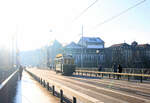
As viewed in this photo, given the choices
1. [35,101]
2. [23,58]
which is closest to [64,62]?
[35,101]

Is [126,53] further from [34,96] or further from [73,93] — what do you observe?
[73,93]

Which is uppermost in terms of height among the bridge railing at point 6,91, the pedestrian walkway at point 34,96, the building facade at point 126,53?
the building facade at point 126,53

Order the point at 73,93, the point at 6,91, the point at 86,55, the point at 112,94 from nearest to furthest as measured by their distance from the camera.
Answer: the point at 73,93
the point at 6,91
the point at 112,94
the point at 86,55

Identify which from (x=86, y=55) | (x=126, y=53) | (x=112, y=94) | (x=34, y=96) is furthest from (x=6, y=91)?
(x=126, y=53)

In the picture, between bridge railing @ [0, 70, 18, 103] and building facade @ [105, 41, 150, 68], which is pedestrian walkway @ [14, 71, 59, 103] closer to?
bridge railing @ [0, 70, 18, 103]

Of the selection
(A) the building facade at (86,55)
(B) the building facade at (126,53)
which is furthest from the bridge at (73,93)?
(B) the building facade at (126,53)

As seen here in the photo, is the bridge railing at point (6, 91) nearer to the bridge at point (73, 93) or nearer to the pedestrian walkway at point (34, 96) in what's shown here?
the bridge at point (73, 93)

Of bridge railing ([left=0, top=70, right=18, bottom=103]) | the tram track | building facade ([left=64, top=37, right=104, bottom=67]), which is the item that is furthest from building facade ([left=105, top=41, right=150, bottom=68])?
bridge railing ([left=0, top=70, right=18, bottom=103])

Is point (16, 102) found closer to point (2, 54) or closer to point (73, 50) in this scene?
point (2, 54)

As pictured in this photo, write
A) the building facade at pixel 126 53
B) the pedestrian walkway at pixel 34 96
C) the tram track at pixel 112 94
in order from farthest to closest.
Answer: the building facade at pixel 126 53 < the pedestrian walkway at pixel 34 96 < the tram track at pixel 112 94

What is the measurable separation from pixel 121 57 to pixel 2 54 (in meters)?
53.2

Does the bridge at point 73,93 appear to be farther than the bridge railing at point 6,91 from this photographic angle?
Yes

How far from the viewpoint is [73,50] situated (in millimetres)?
81875

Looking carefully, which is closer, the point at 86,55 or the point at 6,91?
the point at 6,91
